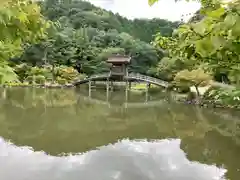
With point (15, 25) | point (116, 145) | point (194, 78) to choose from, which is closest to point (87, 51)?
point (194, 78)

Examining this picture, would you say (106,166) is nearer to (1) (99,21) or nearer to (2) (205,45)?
(2) (205,45)

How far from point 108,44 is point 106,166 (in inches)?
1375

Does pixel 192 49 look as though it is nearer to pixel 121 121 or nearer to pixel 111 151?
pixel 111 151

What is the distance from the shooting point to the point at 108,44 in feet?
138

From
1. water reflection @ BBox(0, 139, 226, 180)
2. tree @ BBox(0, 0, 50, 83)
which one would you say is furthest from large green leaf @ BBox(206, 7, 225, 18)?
water reflection @ BBox(0, 139, 226, 180)

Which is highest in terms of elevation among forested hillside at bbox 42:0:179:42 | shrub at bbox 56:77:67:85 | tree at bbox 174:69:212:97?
forested hillside at bbox 42:0:179:42

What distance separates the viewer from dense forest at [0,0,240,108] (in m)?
1.04

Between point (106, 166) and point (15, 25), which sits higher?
point (15, 25)

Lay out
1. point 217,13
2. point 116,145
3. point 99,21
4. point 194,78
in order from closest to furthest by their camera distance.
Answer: point 217,13, point 116,145, point 194,78, point 99,21

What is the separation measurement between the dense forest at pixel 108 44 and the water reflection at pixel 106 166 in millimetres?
2677

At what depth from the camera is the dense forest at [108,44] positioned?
1.04m

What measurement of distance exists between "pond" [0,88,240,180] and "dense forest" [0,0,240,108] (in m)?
2.53

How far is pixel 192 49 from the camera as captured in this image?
4.74 ft

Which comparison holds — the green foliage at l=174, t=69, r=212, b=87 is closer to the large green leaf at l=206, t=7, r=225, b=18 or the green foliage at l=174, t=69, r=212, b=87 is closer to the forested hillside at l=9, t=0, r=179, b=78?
the forested hillside at l=9, t=0, r=179, b=78
